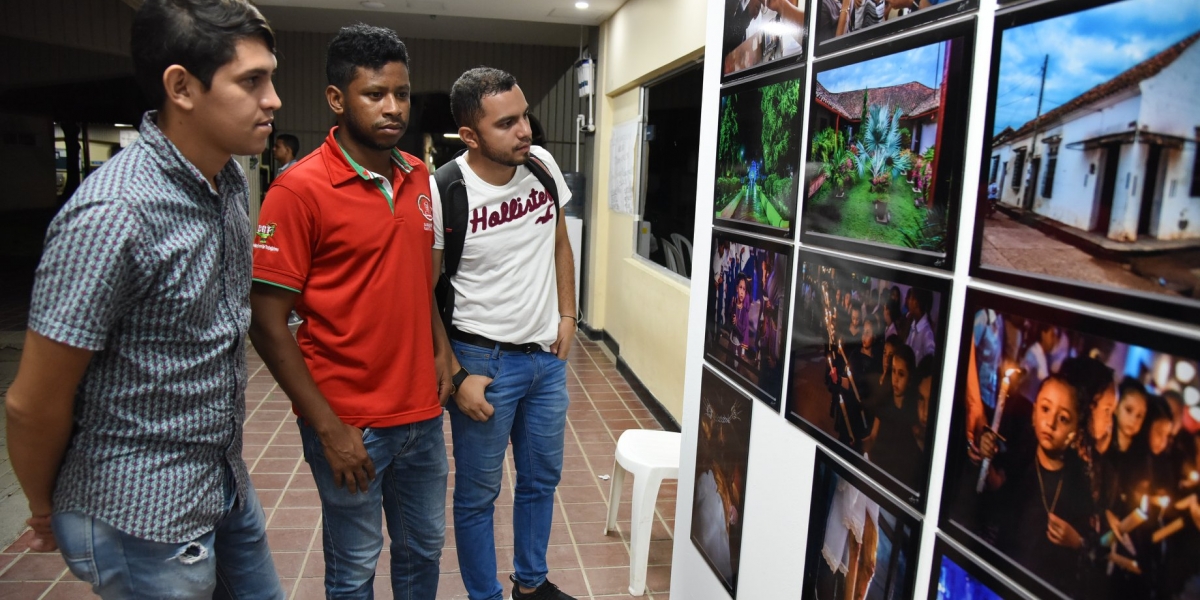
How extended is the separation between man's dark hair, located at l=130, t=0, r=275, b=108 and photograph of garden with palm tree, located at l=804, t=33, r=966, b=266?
104cm

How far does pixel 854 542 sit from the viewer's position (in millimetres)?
1360

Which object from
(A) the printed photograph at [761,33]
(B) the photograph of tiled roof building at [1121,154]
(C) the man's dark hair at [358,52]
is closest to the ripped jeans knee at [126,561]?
(C) the man's dark hair at [358,52]

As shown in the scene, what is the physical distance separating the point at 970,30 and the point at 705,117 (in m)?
1.06

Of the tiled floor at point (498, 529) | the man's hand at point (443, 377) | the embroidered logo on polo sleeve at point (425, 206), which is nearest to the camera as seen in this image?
the embroidered logo on polo sleeve at point (425, 206)

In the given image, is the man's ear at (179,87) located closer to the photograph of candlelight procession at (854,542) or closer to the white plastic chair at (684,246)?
the photograph of candlelight procession at (854,542)

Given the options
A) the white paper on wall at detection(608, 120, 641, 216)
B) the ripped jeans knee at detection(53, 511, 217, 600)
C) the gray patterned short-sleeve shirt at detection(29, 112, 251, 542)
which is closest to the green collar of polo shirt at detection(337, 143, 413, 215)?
the gray patterned short-sleeve shirt at detection(29, 112, 251, 542)

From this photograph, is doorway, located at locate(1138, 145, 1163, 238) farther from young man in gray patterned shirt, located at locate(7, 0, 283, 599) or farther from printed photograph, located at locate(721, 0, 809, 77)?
young man in gray patterned shirt, located at locate(7, 0, 283, 599)

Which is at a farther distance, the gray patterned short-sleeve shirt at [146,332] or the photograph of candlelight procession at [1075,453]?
the gray patterned short-sleeve shirt at [146,332]

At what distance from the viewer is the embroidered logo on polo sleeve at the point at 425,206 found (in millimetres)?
1754

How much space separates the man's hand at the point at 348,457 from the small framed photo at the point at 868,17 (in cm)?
124

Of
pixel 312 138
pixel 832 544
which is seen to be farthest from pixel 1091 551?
pixel 312 138

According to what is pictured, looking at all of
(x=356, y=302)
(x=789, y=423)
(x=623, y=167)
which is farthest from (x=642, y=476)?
(x=623, y=167)

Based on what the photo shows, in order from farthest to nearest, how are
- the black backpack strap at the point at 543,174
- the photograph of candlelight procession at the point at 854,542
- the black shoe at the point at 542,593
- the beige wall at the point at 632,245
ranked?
the beige wall at the point at 632,245
the black shoe at the point at 542,593
the black backpack strap at the point at 543,174
the photograph of candlelight procession at the point at 854,542

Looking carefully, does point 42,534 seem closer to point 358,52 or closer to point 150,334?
point 150,334
